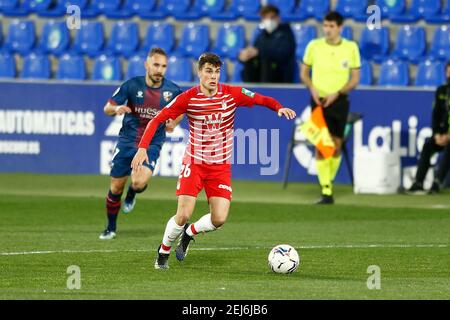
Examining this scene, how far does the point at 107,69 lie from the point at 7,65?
1.81 metres

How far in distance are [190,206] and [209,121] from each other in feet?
2.59

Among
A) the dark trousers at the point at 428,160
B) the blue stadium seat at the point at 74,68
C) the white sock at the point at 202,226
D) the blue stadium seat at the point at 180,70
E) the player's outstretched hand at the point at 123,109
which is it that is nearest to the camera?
the white sock at the point at 202,226

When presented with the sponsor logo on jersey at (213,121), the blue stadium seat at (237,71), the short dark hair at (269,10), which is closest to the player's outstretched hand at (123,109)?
the sponsor logo on jersey at (213,121)

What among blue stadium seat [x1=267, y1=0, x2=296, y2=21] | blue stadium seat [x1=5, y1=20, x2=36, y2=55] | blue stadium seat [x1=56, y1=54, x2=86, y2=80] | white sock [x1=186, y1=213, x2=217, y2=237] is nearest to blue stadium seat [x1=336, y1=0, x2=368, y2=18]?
blue stadium seat [x1=267, y1=0, x2=296, y2=21]

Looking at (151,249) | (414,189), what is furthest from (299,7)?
(151,249)

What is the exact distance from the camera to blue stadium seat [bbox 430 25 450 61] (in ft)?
67.9

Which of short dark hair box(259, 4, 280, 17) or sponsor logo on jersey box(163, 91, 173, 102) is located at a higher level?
short dark hair box(259, 4, 280, 17)

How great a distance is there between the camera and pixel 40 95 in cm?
2008

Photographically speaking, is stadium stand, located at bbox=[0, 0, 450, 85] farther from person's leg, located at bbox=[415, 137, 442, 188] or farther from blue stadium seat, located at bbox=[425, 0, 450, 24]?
person's leg, located at bbox=[415, 137, 442, 188]

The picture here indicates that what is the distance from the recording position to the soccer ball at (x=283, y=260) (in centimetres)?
1111

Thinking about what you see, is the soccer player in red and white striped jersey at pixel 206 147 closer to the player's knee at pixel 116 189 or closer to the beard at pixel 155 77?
the beard at pixel 155 77

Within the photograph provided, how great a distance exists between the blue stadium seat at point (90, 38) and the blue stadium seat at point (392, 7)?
490 cm

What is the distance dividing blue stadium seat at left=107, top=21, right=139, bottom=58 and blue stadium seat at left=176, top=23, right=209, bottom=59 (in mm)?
870
